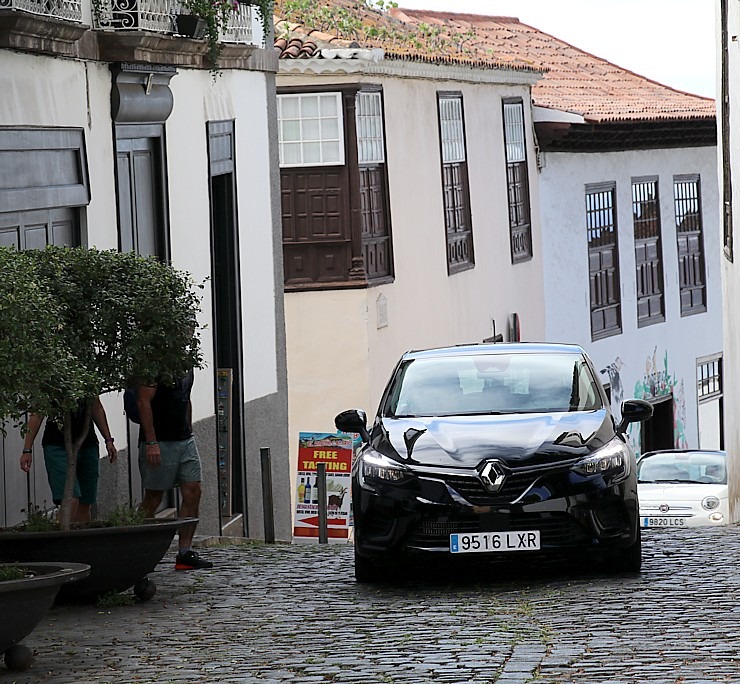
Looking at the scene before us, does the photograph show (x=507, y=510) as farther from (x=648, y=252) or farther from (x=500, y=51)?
(x=648, y=252)

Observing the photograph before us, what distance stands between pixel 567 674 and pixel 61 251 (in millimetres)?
4435

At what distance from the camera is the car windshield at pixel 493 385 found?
11.6m

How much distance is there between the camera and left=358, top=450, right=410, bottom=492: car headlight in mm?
10625

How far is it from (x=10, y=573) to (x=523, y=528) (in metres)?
3.35

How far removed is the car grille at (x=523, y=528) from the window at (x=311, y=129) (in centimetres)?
1408

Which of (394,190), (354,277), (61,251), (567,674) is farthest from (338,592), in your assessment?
(394,190)

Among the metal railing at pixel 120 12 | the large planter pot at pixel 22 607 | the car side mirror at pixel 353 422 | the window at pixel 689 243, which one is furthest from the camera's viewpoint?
the window at pixel 689 243

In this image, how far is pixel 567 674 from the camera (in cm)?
755

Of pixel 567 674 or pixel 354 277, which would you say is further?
pixel 354 277

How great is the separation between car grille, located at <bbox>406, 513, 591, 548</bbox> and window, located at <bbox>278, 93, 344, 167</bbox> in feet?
46.2

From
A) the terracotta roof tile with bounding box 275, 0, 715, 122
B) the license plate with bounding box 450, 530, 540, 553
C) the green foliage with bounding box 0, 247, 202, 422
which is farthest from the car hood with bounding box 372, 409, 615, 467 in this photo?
the terracotta roof tile with bounding box 275, 0, 715, 122

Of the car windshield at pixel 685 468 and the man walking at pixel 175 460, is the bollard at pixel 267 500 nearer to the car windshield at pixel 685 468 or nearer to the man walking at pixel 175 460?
the man walking at pixel 175 460

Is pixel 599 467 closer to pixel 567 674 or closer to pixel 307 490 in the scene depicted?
pixel 567 674

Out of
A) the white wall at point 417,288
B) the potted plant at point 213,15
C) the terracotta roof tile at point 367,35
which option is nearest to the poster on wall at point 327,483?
the potted plant at point 213,15
